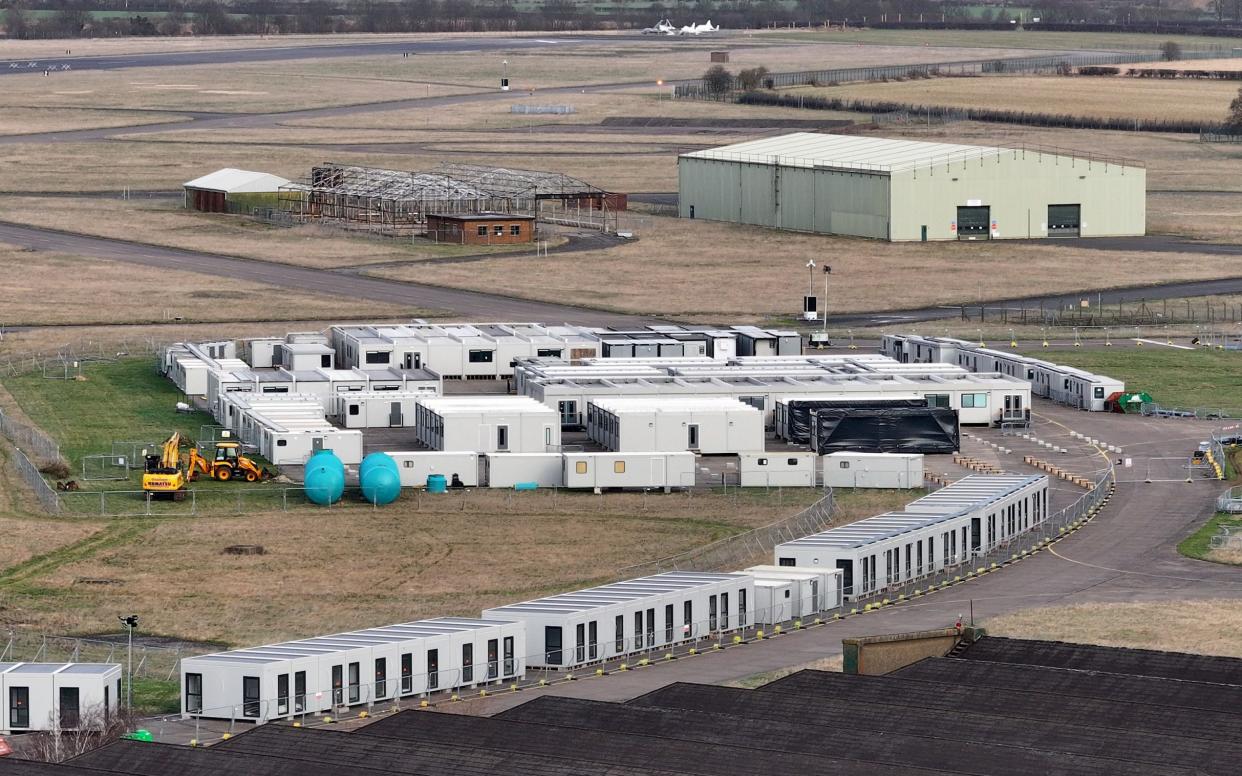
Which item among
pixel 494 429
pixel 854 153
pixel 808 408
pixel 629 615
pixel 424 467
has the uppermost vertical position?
pixel 854 153

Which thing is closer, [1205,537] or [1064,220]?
[1205,537]

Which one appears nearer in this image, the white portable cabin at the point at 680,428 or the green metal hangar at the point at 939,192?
the white portable cabin at the point at 680,428

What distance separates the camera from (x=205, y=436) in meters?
108

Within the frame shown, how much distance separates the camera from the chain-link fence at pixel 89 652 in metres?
68.0

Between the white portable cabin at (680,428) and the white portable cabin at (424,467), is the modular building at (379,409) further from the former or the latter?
the white portable cabin at (424,467)

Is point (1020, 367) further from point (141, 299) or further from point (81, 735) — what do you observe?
point (81, 735)

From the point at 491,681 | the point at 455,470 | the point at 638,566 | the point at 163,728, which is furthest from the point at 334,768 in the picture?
the point at 455,470

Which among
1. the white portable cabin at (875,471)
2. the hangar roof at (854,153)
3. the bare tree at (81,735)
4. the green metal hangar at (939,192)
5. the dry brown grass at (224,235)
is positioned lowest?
the bare tree at (81,735)

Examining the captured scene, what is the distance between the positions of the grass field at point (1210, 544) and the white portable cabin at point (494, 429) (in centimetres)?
2968

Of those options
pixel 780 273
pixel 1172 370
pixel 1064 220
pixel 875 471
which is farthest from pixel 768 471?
pixel 1064 220

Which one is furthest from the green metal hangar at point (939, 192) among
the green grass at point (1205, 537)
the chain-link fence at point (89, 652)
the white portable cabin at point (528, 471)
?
the chain-link fence at point (89, 652)

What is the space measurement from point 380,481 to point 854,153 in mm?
101621

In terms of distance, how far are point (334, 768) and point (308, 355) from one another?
76.4 meters

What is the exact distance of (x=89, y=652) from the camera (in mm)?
69188
